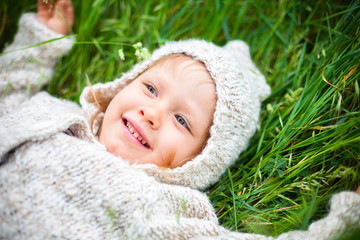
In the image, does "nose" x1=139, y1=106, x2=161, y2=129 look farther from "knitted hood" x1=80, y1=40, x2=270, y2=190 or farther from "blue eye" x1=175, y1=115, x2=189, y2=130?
"knitted hood" x1=80, y1=40, x2=270, y2=190

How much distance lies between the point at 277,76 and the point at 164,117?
1310mm

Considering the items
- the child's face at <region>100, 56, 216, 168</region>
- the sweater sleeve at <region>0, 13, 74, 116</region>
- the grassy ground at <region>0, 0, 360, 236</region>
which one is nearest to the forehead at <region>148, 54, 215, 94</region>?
the child's face at <region>100, 56, 216, 168</region>

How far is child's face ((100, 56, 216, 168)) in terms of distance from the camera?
1.71m

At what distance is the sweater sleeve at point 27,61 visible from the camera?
7.16ft

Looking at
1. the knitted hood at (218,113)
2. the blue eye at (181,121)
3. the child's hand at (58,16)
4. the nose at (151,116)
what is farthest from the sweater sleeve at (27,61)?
the blue eye at (181,121)

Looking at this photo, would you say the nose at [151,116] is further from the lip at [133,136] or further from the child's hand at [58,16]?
the child's hand at [58,16]

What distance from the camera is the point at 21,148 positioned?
58.4 inches

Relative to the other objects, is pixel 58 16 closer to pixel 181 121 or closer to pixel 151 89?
pixel 151 89

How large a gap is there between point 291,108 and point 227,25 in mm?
1095

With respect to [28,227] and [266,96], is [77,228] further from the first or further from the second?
[266,96]

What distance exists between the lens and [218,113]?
5.90 feet

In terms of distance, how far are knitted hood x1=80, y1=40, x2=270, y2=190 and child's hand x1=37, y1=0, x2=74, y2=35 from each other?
29.5 inches

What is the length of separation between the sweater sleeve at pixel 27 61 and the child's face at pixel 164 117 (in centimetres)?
89

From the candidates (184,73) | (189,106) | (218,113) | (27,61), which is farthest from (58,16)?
(218,113)
